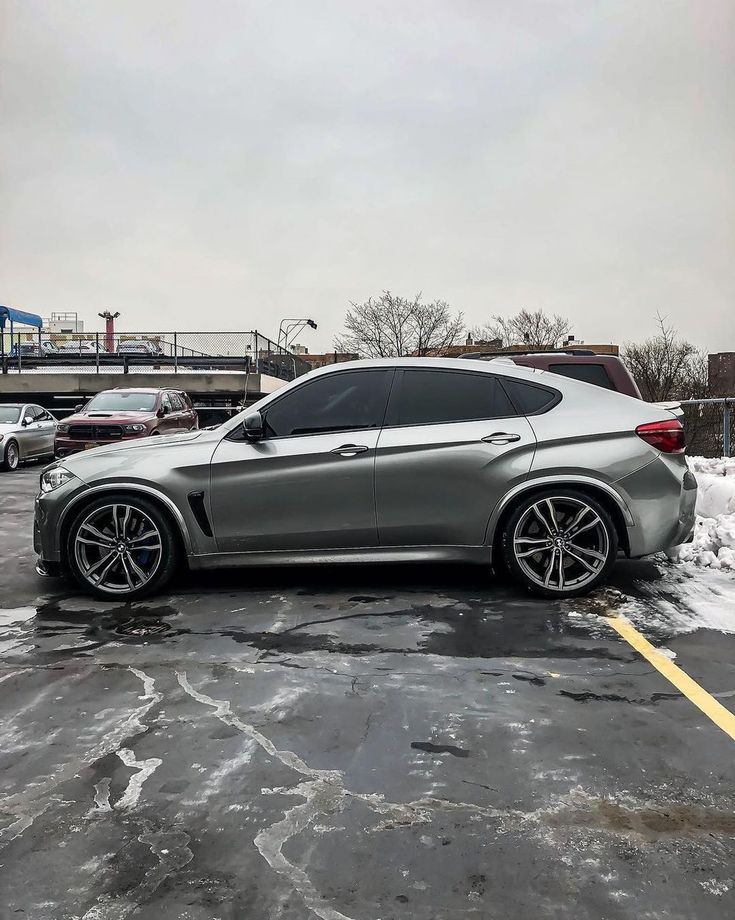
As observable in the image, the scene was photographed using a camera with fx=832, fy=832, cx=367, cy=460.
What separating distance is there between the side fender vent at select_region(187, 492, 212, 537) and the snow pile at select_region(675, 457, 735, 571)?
394cm

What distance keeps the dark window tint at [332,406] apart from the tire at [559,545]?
125 centimetres

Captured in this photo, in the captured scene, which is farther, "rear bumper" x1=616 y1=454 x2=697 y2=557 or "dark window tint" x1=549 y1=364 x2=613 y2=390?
"dark window tint" x1=549 y1=364 x2=613 y2=390

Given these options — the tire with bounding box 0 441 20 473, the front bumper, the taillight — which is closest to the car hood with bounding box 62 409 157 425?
the tire with bounding box 0 441 20 473

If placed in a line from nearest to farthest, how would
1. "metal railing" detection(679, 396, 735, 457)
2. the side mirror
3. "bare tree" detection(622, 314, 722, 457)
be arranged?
the side mirror
"metal railing" detection(679, 396, 735, 457)
"bare tree" detection(622, 314, 722, 457)

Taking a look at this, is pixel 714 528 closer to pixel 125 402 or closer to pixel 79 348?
pixel 125 402

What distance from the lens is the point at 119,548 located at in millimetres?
5855

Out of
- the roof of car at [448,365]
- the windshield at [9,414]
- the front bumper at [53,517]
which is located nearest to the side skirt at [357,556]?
the front bumper at [53,517]

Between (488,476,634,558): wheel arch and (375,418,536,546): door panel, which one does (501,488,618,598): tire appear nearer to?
(488,476,634,558): wheel arch

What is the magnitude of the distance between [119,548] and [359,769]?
328 centimetres

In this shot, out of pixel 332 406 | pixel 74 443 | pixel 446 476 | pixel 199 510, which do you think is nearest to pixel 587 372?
pixel 446 476

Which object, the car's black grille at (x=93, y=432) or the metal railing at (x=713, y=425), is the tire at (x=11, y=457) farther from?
the metal railing at (x=713, y=425)

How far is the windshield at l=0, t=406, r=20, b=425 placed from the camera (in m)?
19.0

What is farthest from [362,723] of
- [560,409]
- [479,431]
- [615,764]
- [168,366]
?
[168,366]

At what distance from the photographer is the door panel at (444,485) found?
5.75m
